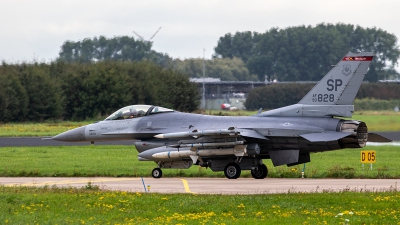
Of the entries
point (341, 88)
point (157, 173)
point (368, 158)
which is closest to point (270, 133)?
point (341, 88)

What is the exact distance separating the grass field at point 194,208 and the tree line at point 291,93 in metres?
40.3

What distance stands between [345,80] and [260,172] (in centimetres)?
428

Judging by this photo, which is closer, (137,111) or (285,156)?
(285,156)

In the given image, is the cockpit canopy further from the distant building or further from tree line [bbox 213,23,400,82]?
tree line [bbox 213,23,400,82]

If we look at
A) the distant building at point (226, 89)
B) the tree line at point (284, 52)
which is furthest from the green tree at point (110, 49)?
the distant building at point (226, 89)

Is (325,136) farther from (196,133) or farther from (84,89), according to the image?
(84,89)

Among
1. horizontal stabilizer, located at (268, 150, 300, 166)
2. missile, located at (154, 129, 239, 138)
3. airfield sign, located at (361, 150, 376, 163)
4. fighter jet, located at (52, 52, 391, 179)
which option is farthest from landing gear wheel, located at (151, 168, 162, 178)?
airfield sign, located at (361, 150, 376, 163)

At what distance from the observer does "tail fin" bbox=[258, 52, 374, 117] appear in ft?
73.3

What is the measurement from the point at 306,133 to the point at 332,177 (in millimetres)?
2436

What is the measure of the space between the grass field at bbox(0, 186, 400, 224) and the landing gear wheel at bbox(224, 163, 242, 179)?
239 inches

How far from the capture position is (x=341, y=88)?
2241 cm

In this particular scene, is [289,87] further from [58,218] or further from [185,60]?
[58,218]

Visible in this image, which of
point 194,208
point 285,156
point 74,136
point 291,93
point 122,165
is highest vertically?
point 291,93

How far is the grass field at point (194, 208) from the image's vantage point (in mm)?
13555
